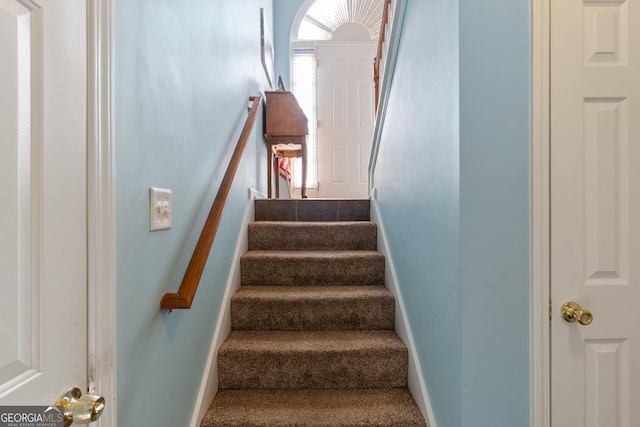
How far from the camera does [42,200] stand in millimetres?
520

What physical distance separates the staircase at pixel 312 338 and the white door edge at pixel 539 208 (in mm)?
490

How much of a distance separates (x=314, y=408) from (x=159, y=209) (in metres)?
1.02

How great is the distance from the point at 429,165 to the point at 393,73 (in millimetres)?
797

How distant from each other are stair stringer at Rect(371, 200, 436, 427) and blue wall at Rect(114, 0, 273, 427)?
919mm

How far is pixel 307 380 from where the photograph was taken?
1.42 m

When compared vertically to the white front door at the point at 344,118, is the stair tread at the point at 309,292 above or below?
below

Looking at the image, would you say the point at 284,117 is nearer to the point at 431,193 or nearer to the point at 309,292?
the point at 309,292

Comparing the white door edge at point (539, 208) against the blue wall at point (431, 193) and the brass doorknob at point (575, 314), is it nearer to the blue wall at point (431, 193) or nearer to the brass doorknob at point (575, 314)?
the brass doorknob at point (575, 314)

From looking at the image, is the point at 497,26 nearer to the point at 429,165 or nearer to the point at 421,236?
the point at 429,165

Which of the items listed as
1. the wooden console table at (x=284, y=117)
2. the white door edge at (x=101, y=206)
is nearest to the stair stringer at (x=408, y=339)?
the white door edge at (x=101, y=206)

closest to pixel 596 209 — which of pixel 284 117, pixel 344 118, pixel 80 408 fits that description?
pixel 80 408

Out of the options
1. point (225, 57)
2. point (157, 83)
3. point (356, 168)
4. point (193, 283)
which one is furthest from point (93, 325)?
point (356, 168)

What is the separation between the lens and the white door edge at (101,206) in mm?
633

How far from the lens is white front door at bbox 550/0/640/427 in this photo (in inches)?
38.4
